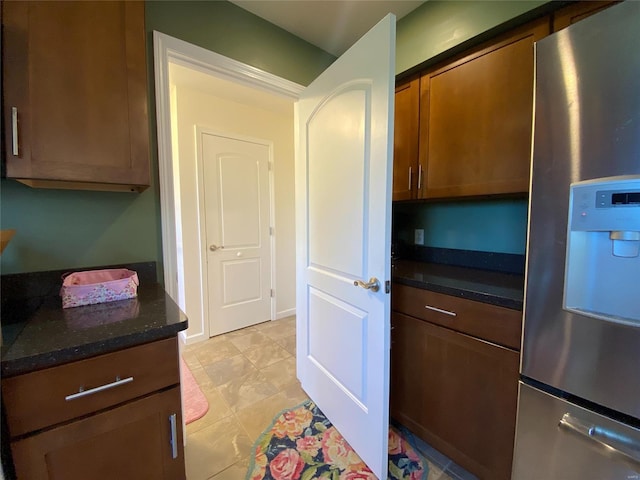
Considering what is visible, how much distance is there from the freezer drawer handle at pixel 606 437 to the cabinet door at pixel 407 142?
3.78ft

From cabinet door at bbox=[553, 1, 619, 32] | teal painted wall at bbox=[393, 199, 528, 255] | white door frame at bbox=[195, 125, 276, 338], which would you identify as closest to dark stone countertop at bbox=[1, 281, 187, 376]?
white door frame at bbox=[195, 125, 276, 338]

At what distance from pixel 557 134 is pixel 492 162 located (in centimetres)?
44

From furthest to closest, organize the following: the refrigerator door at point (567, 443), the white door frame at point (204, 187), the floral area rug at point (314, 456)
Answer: the white door frame at point (204, 187), the floral area rug at point (314, 456), the refrigerator door at point (567, 443)

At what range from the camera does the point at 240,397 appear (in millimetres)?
1794

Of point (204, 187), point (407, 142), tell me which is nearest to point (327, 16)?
point (407, 142)

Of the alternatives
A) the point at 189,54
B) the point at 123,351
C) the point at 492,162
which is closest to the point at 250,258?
the point at 189,54

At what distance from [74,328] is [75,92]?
79cm

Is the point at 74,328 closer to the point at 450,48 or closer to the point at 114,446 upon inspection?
the point at 114,446

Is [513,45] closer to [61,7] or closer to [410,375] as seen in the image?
[410,375]

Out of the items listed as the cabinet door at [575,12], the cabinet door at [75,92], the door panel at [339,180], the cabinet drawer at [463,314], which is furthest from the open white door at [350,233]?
the cabinet door at [75,92]

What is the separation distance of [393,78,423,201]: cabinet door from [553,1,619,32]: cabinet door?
24.3 inches

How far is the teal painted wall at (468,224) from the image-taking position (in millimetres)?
1473

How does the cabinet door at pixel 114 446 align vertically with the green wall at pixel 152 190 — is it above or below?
below

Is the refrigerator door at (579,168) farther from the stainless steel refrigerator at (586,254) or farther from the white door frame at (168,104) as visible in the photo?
the white door frame at (168,104)
